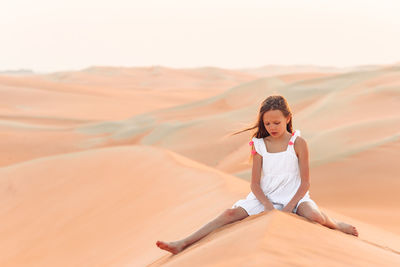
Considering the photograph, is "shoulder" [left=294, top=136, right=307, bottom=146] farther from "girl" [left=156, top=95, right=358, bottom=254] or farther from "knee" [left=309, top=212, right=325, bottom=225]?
"knee" [left=309, top=212, right=325, bottom=225]

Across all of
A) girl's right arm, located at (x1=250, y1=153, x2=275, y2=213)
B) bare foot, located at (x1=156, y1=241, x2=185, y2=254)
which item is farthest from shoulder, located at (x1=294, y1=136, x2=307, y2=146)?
bare foot, located at (x1=156, y1=241, x2=185, y2=254)

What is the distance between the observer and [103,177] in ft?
25.4

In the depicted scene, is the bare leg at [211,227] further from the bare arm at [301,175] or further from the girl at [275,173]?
the bare arm at [301,175]

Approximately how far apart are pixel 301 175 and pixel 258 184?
289mm

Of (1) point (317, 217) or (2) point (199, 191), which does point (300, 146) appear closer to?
(1) point (317, 217)

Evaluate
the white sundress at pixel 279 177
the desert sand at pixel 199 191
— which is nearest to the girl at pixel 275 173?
the white sundress at pixel 279 177

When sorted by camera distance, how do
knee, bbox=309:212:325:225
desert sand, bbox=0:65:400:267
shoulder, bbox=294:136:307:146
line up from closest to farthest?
desert sand, bbox=0:65:400:267 → knee, bbox=309:212:325:225 → shoulder, bbox=294:136:307:146

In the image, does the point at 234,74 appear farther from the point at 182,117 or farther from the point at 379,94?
the point at 379,94

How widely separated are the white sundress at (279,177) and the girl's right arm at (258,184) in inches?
1.3

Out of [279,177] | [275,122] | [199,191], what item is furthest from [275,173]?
[199,191]

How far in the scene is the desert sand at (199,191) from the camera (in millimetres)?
3209

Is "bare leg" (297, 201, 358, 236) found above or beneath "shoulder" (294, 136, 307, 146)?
beneath

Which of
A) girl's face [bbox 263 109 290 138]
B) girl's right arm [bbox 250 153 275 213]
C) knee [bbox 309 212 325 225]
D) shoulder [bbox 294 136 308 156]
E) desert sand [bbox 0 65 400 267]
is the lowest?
desert sand [bbox 0 65 400 267]

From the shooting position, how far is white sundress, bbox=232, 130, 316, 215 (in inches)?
146
